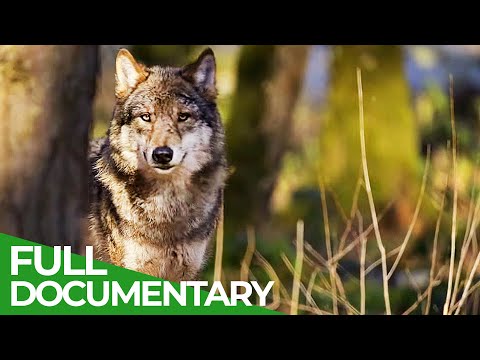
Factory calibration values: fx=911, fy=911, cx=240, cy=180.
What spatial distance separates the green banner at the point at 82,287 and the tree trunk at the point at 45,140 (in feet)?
0.50

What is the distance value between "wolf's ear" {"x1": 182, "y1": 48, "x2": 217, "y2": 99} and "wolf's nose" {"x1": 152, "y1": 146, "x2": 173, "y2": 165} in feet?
1.54

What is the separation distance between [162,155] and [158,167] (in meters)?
0.13

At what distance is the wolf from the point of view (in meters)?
5.50

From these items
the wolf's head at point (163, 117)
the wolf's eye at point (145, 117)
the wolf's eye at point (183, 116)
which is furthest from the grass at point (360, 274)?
the wolf's eye at point (145, 117)

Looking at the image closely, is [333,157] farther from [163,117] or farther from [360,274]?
[163,117]

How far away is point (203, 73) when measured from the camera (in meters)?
5.59

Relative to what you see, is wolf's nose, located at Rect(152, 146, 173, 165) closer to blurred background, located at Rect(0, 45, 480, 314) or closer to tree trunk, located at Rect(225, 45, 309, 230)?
blurred background, located at Rect(0, 45, 480, 314)

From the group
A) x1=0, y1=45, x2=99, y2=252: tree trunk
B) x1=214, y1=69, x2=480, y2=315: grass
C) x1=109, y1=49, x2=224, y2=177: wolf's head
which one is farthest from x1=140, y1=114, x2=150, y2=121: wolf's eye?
x1=214, y1=69, x2=480, y2=315: grass

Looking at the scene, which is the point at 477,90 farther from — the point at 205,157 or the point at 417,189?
the point at 205,157

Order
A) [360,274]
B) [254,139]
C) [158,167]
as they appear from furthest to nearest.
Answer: [254,139] → [360,274] → [158,167]

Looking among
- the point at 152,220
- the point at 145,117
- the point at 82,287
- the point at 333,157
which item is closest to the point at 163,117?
the point at 145,117

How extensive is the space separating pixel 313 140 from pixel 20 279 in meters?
10.3

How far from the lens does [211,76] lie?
560 cm

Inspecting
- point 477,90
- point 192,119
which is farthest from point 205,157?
point 477,90
